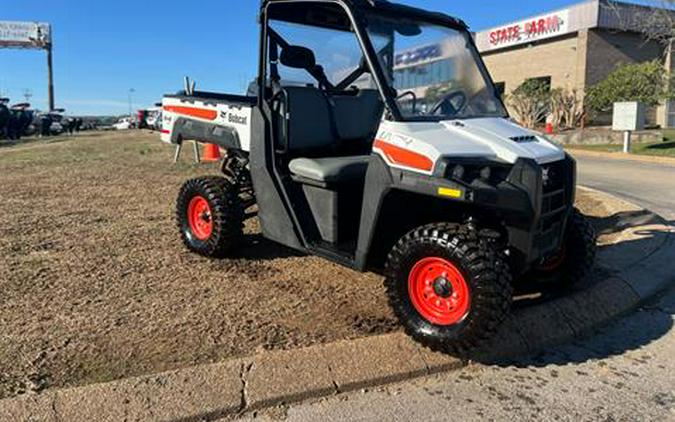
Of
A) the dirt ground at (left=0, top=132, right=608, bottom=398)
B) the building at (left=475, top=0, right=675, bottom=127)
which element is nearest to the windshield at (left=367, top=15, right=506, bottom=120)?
the dirt ground at (left=0, top=132, right=608, bottom=398)

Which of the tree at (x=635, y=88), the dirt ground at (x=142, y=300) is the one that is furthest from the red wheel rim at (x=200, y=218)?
the tree at (x=635, y=88)

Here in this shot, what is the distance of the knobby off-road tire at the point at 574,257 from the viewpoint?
15.3 feet

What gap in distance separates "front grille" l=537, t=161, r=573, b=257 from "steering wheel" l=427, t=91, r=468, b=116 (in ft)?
2.88

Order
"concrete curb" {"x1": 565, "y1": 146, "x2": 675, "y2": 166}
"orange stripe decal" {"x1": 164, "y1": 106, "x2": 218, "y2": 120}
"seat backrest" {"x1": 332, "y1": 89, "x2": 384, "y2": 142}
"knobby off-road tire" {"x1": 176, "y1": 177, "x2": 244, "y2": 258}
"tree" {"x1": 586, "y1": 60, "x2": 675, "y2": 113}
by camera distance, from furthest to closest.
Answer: "tree" {"x1": 586, "y1": 60, "x2": 675, "y2": 113} < "concrete curb" {"x1": 565, "y1": 146, "x2": 675, "y2": 166} < "orange stripe decal" {"x1": 164, "y1": 106, "x2": 218, "y2": 120} < "knobby off-road tire" {"x1": 176, "y1": 177, "x2": 244, "y2": 258} < "seat backrest" {"x1": 332, "y1": 89, "x2": 384, "y2": 142}

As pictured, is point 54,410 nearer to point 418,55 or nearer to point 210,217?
point 210,217

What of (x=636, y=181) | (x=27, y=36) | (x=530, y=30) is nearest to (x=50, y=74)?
(x=27, y=36)

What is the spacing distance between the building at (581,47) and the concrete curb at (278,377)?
104 feet

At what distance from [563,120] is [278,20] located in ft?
97.9

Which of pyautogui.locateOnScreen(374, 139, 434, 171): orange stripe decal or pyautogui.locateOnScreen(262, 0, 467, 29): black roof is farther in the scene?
pyautogui.locateOnScreen(262, 0, 467, 29): black roof

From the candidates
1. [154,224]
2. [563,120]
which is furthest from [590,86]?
[154,224]

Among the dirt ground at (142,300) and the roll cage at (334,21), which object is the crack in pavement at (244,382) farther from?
the roll cage at (334,21)

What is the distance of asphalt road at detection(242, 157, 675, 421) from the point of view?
321 centimetres

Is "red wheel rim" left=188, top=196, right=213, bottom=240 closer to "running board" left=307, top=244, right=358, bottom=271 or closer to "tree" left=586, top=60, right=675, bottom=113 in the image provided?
"running board" left=307, top=244, right=358, bottom=271

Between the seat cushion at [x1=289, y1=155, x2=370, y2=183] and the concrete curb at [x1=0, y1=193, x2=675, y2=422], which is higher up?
the seat cushion at [x1=289, y1=155, x2=370, y2=183]
